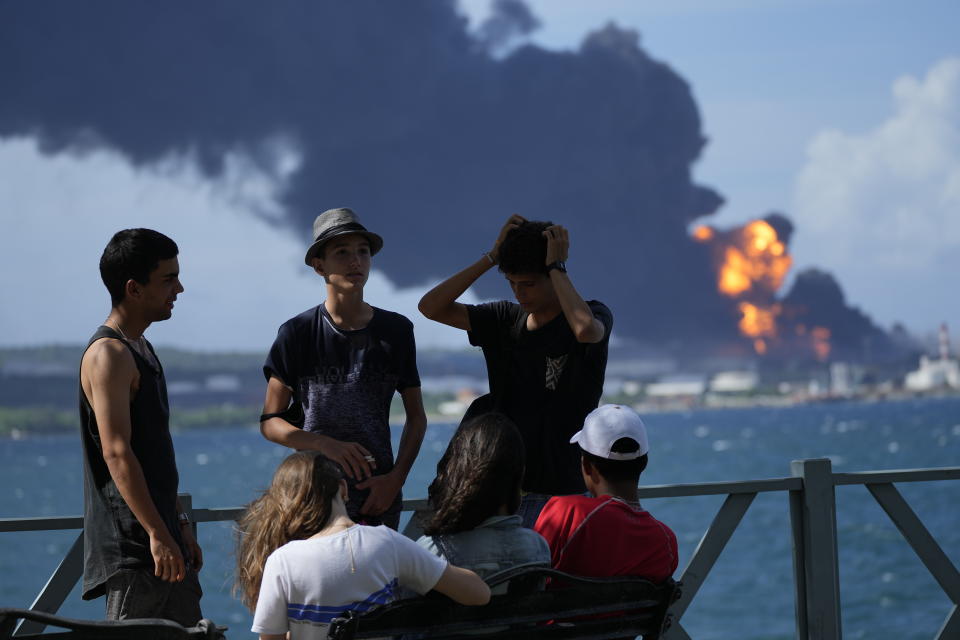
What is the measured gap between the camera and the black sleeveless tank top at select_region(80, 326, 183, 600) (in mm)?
3047

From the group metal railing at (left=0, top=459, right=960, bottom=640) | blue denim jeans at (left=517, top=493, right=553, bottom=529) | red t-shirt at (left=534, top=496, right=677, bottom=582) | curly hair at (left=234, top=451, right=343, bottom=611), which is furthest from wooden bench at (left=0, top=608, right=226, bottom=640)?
metal railing at (left=0, top=459, right=960, bottom=640)

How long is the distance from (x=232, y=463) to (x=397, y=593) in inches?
3620

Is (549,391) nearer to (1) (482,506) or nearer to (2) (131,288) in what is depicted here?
(1) (482,506)

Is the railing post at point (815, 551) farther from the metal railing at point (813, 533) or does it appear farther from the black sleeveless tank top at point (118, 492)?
the black sleeveless tank top at point (118, 492)

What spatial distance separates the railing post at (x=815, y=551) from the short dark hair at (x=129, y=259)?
2428 millimetres

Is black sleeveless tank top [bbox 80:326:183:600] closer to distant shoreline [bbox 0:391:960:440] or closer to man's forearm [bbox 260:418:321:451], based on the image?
man's forearm [bbox 260:418:321:451]

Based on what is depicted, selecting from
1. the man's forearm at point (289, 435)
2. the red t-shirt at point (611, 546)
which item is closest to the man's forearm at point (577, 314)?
the red t-shirt at point (611, 546)

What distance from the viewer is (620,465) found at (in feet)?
9.75

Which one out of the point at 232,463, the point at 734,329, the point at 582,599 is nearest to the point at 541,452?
the point at 582,599

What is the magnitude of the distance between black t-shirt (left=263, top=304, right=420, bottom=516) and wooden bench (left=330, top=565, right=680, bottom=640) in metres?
0.85

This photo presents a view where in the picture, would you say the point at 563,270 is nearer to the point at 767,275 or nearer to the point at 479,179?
the point at 767,275

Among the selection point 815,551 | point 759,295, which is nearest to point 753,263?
point 759,295

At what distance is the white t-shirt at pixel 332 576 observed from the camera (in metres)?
2.57

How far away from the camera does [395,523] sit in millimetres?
3627
